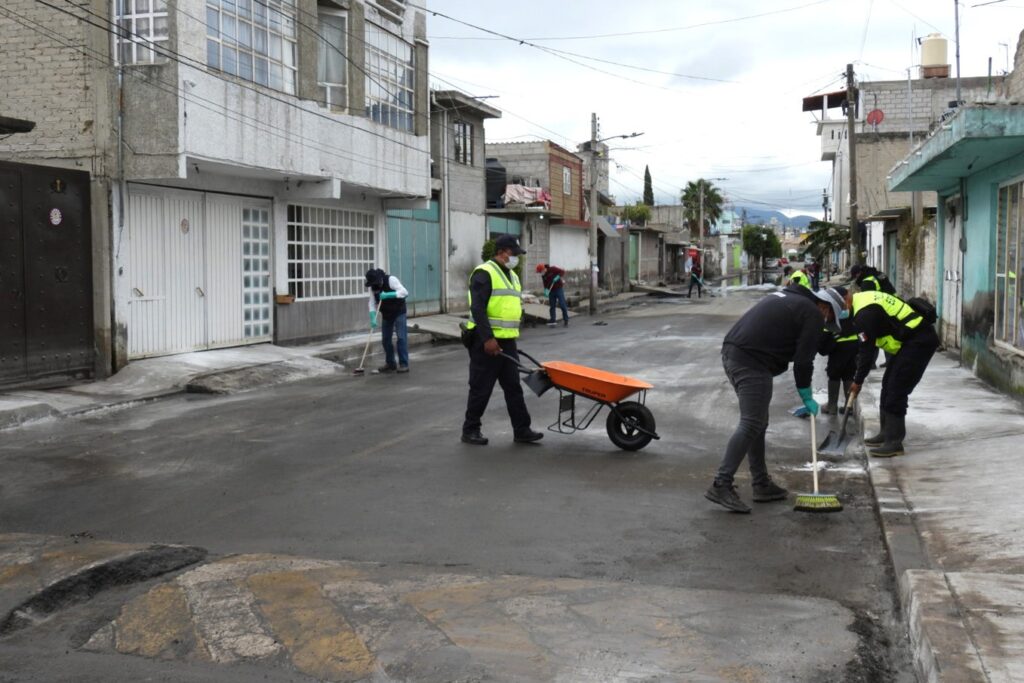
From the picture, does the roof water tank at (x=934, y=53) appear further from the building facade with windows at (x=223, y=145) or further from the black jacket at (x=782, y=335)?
the black jacket at (x=782, y=335)

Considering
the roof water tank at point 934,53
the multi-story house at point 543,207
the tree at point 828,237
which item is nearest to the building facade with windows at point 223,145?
the multi-story house at point 543,207

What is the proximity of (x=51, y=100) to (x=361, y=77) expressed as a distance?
22.9ft

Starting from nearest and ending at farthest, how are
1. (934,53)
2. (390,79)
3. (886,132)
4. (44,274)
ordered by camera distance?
(44,274)
(390,79)
(886,132)
(934,53)

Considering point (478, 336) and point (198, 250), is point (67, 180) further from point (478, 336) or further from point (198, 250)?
point (478, 336)

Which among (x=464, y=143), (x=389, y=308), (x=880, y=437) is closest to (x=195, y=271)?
(x=389, y=308)

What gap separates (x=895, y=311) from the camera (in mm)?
8484

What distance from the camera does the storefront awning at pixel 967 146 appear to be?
1010 centimetres

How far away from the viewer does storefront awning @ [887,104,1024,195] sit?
33.1 feet

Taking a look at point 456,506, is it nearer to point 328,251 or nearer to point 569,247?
point 328,251

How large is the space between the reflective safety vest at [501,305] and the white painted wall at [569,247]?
31.9 metres

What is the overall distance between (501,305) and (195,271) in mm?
8653

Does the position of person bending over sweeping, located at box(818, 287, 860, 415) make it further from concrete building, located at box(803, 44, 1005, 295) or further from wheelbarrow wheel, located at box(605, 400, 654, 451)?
concrete building, located at box(803, 44, 1005, 295)

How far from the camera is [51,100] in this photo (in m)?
13.9

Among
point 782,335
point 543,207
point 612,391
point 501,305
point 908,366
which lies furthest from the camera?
point 543,207
